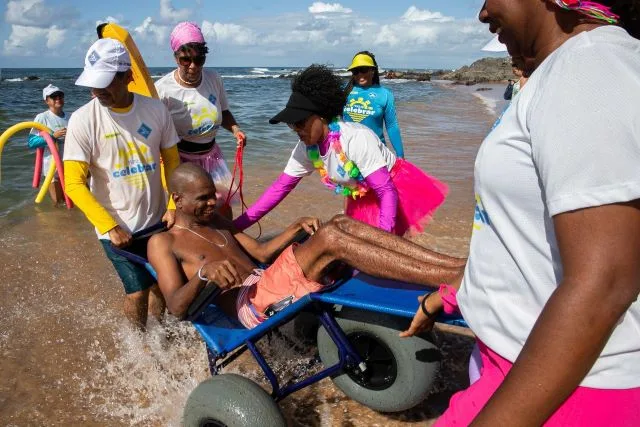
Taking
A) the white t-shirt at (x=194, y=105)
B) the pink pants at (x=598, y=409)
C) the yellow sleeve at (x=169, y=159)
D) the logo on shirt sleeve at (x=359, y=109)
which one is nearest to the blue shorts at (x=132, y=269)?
the yellow sleeve at (x=169, y=159)

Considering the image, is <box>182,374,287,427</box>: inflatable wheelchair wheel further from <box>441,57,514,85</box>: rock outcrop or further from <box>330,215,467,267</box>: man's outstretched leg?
<box>441,57,514,85</box>: rock outcrop

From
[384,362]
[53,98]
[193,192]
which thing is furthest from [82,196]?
[53,98]

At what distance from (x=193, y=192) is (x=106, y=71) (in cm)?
90

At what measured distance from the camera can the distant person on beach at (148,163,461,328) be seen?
271 cm

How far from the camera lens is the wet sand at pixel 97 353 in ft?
10.6

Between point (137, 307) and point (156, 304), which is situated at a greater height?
point (137, 307)

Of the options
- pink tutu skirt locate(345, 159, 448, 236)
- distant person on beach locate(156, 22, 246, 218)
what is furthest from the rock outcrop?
pink tutu skirt locate(345, 159, 448, 236)

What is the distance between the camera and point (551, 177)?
0.89 meters

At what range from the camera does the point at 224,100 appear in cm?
462

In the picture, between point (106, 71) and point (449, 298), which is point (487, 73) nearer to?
point (106, 71)

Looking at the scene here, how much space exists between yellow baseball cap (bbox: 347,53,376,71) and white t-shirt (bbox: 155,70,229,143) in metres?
1.74

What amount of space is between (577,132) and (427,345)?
2.04 metres

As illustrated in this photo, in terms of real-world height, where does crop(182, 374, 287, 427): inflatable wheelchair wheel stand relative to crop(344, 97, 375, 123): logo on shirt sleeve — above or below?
below

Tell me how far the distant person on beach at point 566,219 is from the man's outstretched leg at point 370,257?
1433mm
